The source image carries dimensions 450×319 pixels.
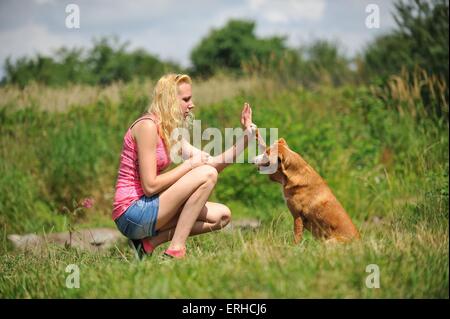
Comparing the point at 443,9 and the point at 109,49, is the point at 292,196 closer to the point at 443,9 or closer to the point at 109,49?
the point at 443,9

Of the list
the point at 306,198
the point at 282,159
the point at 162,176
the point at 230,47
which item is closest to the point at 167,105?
the point at 162,176

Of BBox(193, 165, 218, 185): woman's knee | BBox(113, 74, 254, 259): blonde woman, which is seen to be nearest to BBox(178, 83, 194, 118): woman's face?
BBox(113, 74, 254, 259): blonde woman

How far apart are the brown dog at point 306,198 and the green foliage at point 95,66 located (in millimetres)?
17222

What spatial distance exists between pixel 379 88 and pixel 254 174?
3.28 meters

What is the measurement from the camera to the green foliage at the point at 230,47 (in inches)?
1027

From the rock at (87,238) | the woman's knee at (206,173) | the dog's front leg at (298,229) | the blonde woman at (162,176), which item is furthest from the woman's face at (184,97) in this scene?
the rock at (87,238)

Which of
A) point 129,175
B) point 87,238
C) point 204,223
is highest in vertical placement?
point 129,175

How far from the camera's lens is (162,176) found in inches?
179

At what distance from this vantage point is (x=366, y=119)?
9.87 meters

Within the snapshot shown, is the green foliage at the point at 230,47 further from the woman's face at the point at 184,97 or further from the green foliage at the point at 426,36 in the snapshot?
the woman's face at the point at 184,97

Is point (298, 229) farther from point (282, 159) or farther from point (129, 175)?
point (129, 175)

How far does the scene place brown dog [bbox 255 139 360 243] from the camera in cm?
455

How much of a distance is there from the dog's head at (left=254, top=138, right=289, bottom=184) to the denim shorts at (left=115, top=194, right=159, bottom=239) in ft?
2.73

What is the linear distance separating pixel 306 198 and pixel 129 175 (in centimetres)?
136
